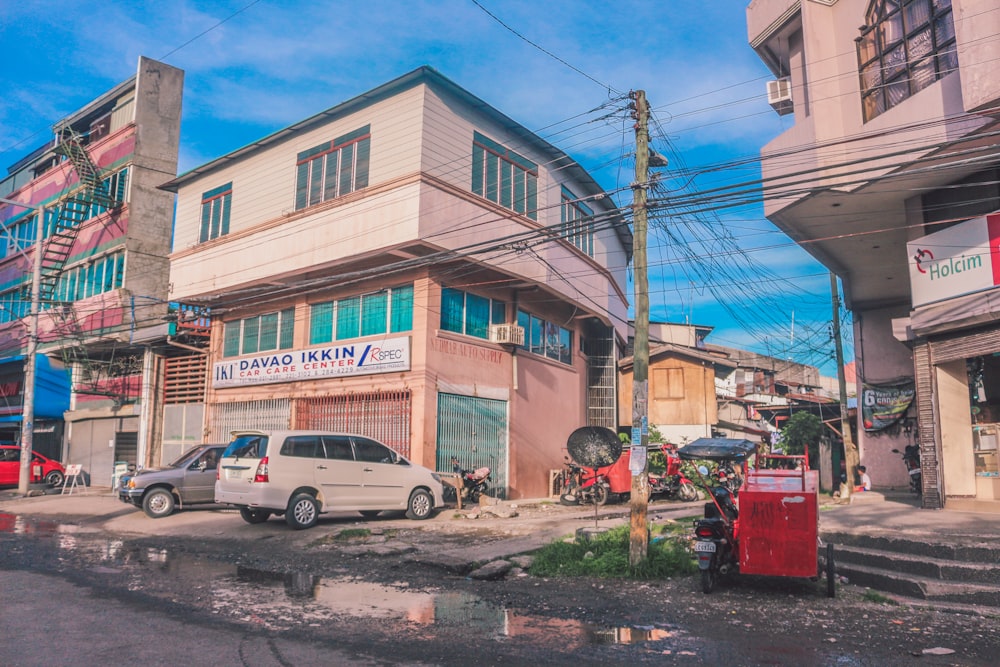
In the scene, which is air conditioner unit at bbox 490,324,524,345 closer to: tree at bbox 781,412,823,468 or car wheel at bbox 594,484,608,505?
car wheel at bbox 594,484,608,505

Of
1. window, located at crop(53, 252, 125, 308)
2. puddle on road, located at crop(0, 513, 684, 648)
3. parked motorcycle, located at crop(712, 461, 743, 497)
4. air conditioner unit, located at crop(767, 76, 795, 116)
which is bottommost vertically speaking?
puddle on road, located at crop(0, 513, 684, 648)

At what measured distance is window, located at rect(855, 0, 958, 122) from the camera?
13.2 meters

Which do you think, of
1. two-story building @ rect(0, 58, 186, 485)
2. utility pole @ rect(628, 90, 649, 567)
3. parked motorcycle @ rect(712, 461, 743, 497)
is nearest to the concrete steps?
parked motorcycle @ rect(712, 461, 743, 497)

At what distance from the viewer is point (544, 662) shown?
227 inches

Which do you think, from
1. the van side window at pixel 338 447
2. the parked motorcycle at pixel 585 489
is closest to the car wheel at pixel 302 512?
the van side window at pixel 338 447

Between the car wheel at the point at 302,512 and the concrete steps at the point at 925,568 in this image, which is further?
the car wheel at the point at 302,512

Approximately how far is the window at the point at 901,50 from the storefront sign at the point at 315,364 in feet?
38.9

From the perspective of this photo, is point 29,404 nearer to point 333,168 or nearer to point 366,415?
point 366,415

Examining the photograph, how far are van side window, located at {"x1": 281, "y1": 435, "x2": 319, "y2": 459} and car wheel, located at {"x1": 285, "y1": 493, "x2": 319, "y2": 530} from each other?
0.77m

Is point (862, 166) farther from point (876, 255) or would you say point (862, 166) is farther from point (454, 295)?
point (454, 295)

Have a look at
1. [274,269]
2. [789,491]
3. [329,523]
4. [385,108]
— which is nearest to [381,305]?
[274,269]

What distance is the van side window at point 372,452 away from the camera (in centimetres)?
1486

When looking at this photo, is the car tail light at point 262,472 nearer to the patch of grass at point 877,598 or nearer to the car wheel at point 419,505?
the car wheel at point 419,505

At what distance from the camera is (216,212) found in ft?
77.9
